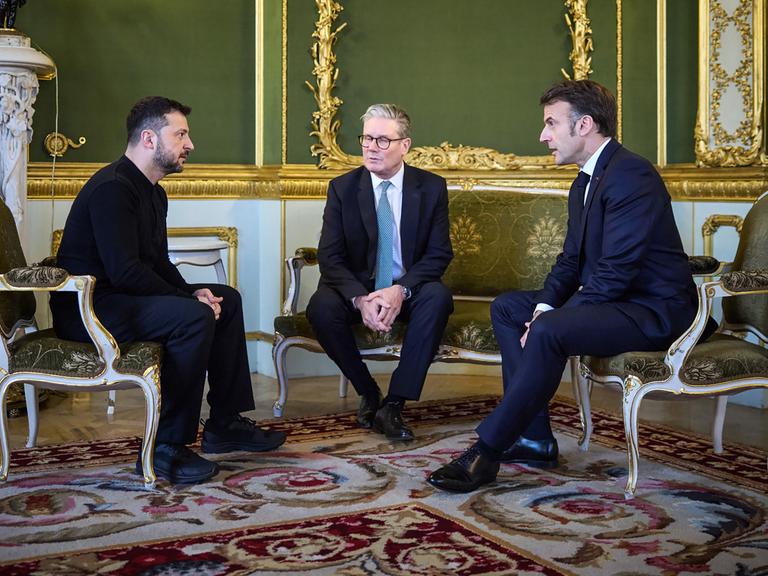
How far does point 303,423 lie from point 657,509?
1629 mm

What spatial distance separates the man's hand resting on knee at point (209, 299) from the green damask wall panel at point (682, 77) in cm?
274

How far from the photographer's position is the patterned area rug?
254cm

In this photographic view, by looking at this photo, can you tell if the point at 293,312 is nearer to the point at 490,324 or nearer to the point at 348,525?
the point at 490,324

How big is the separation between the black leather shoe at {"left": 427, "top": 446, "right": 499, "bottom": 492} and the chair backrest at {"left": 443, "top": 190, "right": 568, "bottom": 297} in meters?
1.47

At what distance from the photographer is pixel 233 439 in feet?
12.0

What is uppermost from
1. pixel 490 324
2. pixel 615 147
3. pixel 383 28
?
pixel 383 28

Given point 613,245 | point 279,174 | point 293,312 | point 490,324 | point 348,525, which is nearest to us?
point 348,525

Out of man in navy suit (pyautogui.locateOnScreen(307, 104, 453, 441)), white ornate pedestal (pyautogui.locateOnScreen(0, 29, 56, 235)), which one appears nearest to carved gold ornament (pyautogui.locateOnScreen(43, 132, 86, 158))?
white ornate pedestal (pyautogui.locateOnScreen(0, 29, 56, 235))

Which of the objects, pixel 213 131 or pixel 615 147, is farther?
pixel 213 131

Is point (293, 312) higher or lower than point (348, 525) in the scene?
higher

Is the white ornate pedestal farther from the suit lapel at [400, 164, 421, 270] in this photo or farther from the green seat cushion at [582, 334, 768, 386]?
the green seat cushion at [582, 334, 768, 386]

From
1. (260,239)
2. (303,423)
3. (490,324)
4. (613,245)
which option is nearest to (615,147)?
(613,245)

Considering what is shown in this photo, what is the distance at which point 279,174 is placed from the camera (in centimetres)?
522

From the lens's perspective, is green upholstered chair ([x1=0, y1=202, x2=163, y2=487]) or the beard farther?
the beard
